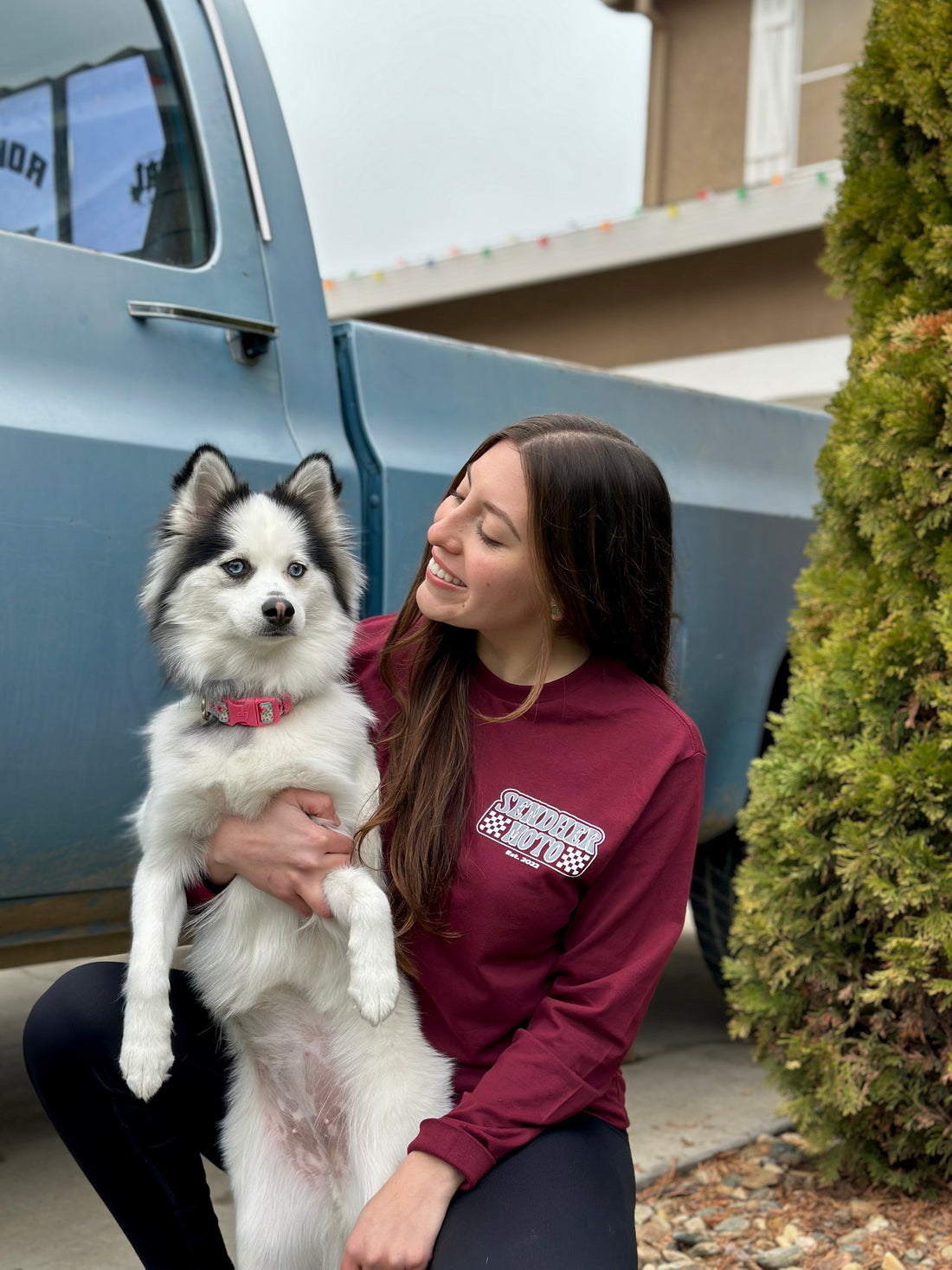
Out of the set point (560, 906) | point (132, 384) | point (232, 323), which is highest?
point (232, 323)

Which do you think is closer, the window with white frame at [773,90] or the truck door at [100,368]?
the truck door at [100,368]

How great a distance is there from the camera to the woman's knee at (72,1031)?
1905 mm

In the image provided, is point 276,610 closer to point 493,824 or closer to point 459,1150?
point 493,824

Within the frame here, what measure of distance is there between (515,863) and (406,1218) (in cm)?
51

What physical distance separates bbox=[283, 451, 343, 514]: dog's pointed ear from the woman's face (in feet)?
0.89

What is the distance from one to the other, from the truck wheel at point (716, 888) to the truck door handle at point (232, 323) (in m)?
2.11

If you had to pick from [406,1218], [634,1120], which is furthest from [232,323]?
[634,1120]

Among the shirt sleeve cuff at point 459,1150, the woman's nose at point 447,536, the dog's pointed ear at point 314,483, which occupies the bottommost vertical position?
the shirt sleeve cuff at point 459,1150

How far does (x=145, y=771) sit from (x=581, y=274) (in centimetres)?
790

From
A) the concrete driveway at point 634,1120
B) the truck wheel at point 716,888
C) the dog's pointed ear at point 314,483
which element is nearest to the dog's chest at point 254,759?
the dog's pointed ear at point 314,483

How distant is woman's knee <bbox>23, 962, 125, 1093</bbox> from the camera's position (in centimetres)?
191

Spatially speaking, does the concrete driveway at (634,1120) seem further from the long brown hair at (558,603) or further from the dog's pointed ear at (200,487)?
the dog's pointed ear at (200,487)

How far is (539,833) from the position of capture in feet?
6.09

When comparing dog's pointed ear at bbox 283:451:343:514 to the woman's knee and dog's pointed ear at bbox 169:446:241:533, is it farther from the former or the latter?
the woman's knee
